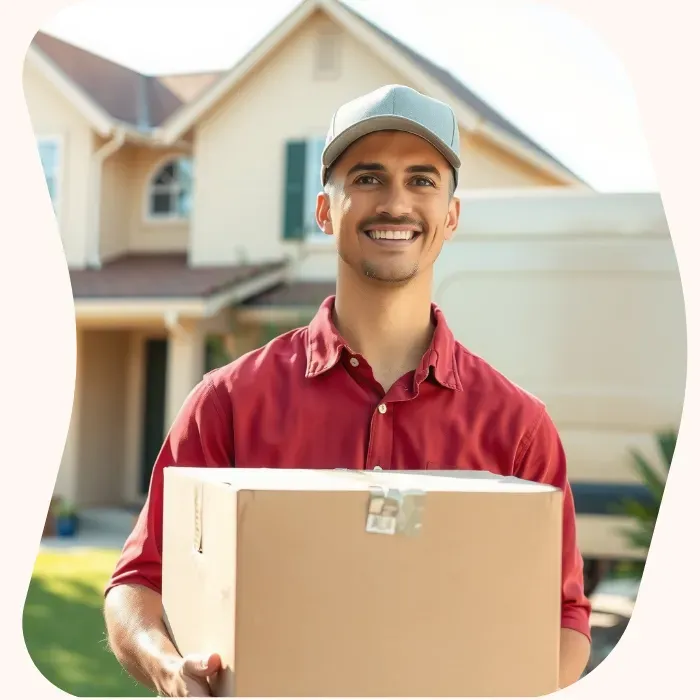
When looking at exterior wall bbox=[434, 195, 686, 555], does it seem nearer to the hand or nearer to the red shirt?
the red shirt

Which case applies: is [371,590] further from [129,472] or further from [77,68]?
[129,472]

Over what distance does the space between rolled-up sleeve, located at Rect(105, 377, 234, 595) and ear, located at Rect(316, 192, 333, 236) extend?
0.35 metres

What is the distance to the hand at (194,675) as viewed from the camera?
141 cm

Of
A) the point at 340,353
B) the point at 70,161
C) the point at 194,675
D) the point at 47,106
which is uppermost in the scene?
the point at 47,106

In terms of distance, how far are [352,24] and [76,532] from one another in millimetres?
1880

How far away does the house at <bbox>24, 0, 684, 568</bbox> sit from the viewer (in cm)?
283

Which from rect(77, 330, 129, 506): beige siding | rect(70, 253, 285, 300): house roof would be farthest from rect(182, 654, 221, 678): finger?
rect(70, 253, 285, 300): house roof

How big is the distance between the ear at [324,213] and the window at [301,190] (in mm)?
1979

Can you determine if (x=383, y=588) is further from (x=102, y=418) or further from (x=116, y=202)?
(x=116, y=202)

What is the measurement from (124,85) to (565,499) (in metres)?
2.16

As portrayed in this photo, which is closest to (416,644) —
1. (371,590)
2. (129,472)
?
(371,590)

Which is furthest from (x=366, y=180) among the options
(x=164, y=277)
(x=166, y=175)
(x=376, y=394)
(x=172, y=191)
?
(x=166, y=175)

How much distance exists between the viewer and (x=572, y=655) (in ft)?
5.74

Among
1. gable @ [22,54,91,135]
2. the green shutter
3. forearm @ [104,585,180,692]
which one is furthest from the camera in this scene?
the green shutter
